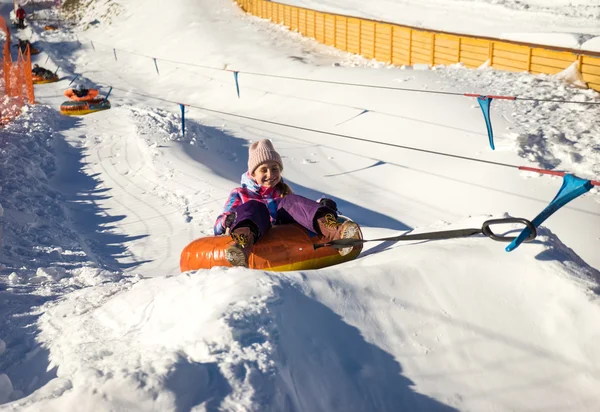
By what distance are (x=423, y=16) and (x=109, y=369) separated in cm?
3111

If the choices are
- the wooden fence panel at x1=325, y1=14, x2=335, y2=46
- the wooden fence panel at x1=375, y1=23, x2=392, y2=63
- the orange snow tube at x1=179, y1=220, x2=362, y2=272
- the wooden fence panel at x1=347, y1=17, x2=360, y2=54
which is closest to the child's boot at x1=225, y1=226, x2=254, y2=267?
the orange snow tube at x1=179, y1=220, x2=362, y2=272

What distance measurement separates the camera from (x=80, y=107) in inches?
685

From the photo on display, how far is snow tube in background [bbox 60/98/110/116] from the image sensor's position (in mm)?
17234

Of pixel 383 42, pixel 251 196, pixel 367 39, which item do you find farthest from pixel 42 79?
pixel 251 196

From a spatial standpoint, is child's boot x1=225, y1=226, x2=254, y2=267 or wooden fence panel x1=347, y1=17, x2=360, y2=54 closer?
child's boot x1=225, y1=226, x2=254, y2=267

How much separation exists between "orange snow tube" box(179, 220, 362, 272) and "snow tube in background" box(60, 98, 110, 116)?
1344 centimetres

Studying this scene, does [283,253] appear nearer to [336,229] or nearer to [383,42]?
[336,229]

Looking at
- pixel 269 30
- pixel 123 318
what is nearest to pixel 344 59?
pixel 269 30

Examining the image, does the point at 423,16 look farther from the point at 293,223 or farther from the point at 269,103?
the point at 293,223

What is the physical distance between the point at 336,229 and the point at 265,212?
567mm

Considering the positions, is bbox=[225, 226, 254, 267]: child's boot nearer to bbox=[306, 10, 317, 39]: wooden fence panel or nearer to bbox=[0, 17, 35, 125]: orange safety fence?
bbox=[0, 17, 35, 125]: orange safety fence

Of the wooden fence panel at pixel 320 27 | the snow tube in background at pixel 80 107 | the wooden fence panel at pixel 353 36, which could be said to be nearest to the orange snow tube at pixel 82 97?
the snow tube in background at pixel 80 107

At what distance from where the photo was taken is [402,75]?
1588 cm

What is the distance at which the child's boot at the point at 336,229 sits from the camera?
15.8 ft
